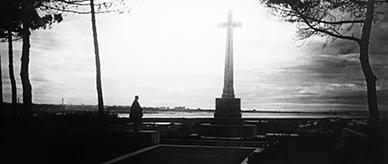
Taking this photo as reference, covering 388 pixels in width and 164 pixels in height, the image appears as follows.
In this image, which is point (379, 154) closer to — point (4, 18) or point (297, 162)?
point (297, 162)

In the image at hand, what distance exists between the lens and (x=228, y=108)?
25.3 metres

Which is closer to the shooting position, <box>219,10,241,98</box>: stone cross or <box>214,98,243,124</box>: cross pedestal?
<box>214,98,243,124</box>: cross pedestal

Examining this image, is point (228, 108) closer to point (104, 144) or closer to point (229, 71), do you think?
point (229, 71)

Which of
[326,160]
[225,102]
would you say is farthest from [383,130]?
[225,102]

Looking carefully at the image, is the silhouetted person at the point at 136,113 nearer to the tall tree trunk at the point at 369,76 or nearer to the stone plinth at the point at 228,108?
the stone plinth at the point at 228,108

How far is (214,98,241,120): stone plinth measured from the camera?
2523 centimetres

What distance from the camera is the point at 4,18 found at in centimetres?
1778

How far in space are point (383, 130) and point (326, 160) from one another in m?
5.03

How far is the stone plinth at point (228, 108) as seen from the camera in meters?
25.2

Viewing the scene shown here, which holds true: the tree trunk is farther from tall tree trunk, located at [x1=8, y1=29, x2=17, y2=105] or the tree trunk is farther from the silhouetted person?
the silhouetted person

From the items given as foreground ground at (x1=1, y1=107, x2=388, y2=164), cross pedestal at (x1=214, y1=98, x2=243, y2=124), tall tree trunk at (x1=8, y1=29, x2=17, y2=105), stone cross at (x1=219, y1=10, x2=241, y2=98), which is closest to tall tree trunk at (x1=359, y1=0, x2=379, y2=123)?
foreground ground at (x1=1, y1=107, x2=388, y2=164)

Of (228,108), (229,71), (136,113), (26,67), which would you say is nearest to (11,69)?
(26,67)

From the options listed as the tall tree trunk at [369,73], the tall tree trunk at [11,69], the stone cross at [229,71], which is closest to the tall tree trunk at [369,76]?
the tall tree trunk at [369,73]

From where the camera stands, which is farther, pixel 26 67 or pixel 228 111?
pixel 228 111
